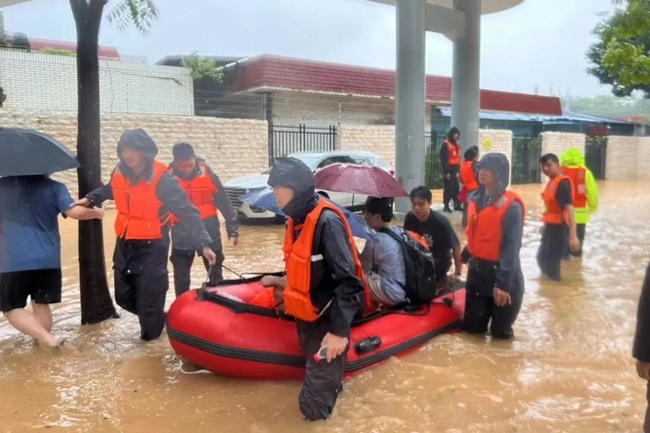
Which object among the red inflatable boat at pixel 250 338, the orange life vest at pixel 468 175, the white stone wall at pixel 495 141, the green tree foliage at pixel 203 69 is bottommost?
the red inflatable boat at pixel 250 338

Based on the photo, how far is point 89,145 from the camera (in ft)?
18.0

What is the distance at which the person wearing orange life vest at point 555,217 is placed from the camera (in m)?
7.08

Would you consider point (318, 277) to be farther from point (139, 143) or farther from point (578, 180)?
point (578, 180)

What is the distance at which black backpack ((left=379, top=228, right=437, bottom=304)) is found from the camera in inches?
186

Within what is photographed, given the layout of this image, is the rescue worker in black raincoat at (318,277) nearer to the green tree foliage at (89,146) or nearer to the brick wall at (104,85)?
the green tree foliage at (89,146)

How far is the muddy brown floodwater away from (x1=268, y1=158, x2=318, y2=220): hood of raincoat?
1296 millimetres

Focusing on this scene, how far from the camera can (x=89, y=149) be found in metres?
5.49

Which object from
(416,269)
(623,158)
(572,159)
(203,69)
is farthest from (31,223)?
(623,158)

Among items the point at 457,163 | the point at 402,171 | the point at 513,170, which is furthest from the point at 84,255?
the point at 513,170

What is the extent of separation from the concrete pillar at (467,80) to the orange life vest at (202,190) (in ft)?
32.0

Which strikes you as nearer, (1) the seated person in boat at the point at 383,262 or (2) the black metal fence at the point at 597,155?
(1) the seated person in boat at the point at 383,262

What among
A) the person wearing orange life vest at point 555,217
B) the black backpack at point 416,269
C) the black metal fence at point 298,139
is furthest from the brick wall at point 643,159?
the black backpack at point 416,269

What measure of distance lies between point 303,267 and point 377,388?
1.24 m

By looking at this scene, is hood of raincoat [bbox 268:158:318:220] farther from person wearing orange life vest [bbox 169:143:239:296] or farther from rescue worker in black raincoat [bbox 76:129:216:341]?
person wearing orange life vest [bbox 169:143:239:296]
